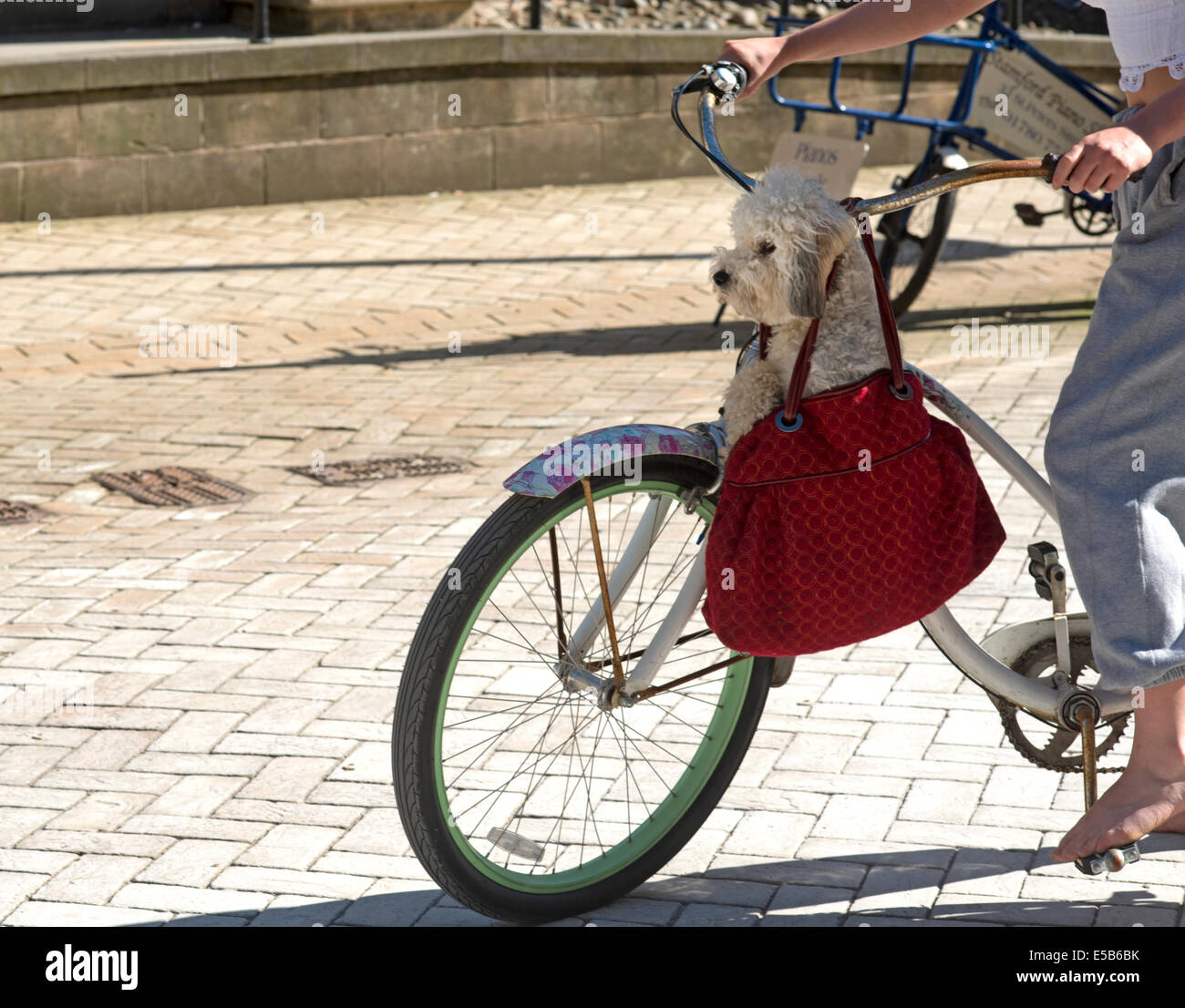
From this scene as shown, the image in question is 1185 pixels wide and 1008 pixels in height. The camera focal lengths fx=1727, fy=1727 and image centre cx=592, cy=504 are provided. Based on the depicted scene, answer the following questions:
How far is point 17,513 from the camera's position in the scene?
19.3 ft

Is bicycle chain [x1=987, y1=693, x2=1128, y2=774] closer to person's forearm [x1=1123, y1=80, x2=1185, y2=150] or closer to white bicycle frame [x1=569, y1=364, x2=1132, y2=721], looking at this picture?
white bicycle frame [x1=569, y1=364, x2=1132, y2=721]

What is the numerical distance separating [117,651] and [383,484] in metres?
1.84

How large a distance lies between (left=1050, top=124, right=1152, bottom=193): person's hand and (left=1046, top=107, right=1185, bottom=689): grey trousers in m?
0.33

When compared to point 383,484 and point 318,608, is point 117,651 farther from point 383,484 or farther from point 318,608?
point 383,484

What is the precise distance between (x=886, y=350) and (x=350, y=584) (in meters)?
2.62

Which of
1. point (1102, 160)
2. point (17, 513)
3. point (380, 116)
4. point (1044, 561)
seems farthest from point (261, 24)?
point (1102, 160)

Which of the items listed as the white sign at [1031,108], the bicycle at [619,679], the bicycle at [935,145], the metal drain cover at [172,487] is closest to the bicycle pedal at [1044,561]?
the bicycle at [619,679]

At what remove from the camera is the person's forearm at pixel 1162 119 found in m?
2.63

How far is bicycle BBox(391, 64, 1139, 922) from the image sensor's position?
9.37ft

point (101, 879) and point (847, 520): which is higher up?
point (847, 520)

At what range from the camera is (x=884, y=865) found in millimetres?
3379

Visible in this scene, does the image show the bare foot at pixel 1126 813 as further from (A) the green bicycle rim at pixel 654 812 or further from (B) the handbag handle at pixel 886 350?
(B) the handbag handle at pixel 886 350

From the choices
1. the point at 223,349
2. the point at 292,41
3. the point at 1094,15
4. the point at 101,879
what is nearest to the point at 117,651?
the point at 101,879

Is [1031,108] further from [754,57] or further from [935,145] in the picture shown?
[754,57]
